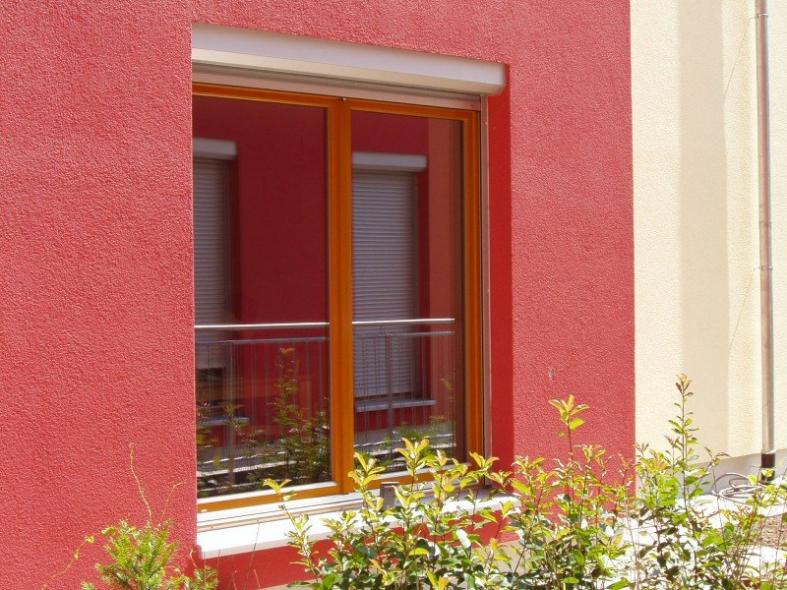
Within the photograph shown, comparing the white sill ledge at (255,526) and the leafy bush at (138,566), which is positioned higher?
the leafy bush at (138,566)

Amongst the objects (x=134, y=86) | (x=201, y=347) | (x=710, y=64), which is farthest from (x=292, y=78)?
(x=710, y=64)

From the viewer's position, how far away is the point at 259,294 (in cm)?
542

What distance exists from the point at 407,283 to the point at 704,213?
261 cm

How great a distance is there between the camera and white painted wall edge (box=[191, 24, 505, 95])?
194 inches

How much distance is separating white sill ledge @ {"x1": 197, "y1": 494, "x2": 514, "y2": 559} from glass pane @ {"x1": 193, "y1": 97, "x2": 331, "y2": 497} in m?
0.15

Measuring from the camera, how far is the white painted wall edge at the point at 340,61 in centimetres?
493

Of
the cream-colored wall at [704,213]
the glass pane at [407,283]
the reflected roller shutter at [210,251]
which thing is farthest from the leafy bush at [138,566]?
the cream-colored wall at [704,213]

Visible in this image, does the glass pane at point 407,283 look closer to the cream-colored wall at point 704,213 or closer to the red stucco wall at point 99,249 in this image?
the red stucco wall at point 99,249

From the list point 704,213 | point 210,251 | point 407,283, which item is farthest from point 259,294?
point 704,213

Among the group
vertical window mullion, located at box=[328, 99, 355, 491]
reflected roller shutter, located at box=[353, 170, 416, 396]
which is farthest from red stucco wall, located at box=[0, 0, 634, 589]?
reflected roller shutter, located at box=[353, 170, 416, 396]

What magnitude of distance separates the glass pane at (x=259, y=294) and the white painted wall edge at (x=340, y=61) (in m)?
0.30

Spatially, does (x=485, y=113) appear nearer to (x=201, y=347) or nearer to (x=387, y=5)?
(x=387, y=5)

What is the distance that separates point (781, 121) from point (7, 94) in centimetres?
605

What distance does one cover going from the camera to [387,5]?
540 cm
